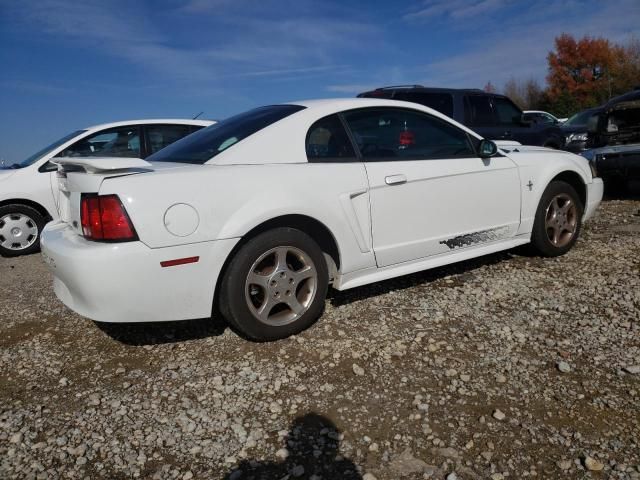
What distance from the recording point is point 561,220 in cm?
474

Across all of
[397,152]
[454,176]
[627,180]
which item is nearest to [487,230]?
[454,176]

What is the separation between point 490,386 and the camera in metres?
2.61

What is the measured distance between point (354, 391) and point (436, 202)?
5.59 feet

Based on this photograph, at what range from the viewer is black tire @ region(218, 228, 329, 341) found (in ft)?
9.81

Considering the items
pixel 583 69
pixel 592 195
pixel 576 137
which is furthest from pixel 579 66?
pixel 592 195

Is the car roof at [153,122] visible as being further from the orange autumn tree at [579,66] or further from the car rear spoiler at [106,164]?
the orange autumn tree at [579,66]

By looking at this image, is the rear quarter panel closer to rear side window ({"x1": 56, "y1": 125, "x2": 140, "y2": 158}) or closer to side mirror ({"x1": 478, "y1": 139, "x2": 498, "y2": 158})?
side mirror ({"x1": 478, "y1": 139, "x2": 498, "y2": 158})

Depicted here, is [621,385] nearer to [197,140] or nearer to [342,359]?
[342,359]

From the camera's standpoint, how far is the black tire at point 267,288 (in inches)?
118

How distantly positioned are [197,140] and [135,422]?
6.66ft

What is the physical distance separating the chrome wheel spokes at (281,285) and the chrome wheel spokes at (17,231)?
4.55 meters

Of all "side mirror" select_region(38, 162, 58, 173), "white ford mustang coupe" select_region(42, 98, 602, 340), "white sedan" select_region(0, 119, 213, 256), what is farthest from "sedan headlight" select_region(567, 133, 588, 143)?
"side mirror" select_region(38, 162, 58, 173)

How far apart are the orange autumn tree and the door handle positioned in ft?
153

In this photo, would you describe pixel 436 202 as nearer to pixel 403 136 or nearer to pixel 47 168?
pixel 403 136
